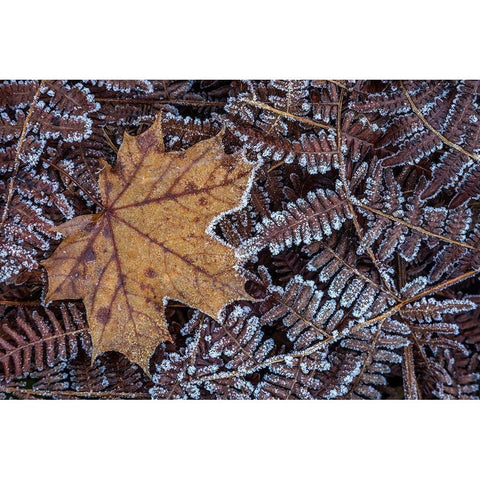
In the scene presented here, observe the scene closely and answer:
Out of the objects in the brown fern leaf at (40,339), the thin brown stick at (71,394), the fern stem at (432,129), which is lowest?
the thin brown stick at (71,394)

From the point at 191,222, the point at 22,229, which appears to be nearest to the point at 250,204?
the point at 191,222

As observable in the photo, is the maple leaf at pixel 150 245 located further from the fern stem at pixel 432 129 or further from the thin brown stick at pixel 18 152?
the fern stem at pixel 432 129

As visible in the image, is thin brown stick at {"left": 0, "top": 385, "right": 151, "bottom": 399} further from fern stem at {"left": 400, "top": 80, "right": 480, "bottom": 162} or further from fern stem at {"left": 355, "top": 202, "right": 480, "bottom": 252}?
fern stem at {"left": 400, "top": 80, "right": 480, "bottom": 162}

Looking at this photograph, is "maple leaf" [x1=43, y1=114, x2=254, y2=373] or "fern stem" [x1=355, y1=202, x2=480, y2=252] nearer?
"maple leaf" [x1=43, y1=114, x2=254, y2=373]

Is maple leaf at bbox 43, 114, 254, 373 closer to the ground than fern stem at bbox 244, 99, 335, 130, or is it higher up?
closer to the ground

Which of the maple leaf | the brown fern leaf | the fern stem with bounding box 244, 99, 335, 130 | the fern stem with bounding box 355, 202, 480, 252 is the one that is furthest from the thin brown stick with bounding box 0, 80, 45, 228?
the fern stem with bounding box 355, 202, 480, 252

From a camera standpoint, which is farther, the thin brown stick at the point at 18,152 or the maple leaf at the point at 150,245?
the thin brown stick at the point at 18,152

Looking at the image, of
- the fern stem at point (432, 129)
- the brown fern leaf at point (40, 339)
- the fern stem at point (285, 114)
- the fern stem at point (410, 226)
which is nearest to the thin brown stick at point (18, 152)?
the brown fern leaf at point (40, 339)

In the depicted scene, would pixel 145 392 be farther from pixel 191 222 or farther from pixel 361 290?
pixel 361 290

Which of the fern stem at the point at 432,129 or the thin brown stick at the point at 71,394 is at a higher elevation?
the fern stem at the point at 432,129
